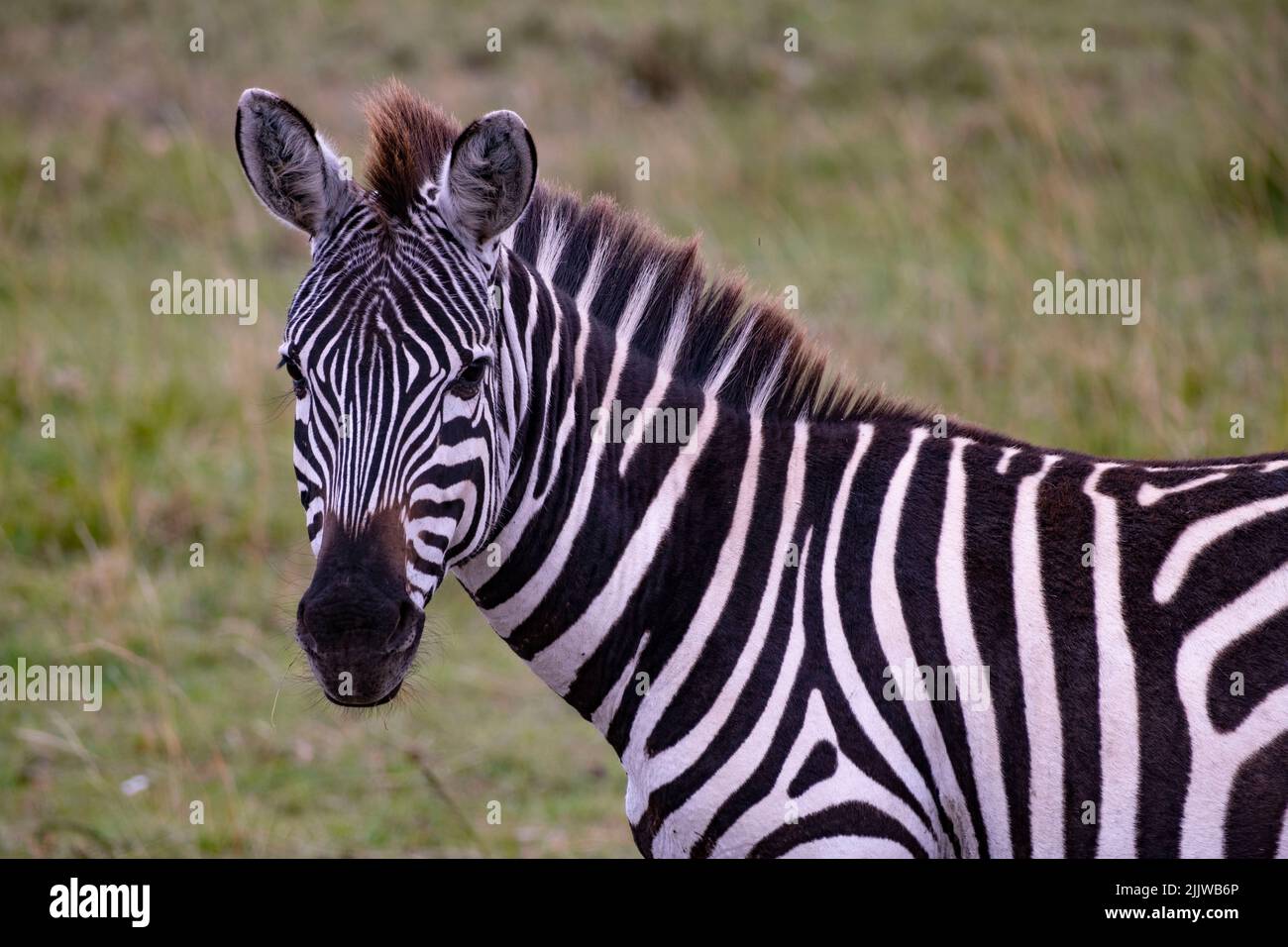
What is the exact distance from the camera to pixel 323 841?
19.2 ft

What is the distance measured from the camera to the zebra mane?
3.84 metres

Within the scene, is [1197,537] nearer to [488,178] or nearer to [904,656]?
[904,656]

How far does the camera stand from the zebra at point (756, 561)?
3.27m

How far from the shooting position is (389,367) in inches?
129

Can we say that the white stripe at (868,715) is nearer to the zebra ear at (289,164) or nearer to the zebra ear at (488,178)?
the zebra ear at (488,178)
